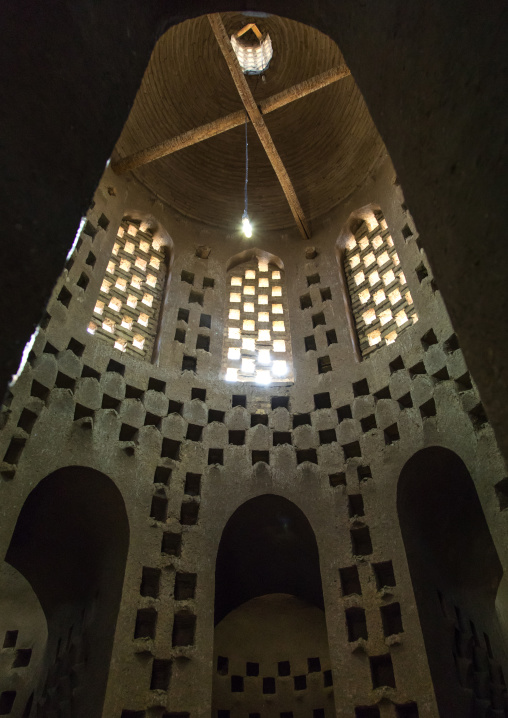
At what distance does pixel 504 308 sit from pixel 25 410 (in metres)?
9.94

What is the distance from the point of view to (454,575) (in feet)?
38.2

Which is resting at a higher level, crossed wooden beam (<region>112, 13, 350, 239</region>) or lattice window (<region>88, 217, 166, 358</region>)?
crossed wooden beam (<region>112, 13, 350, 239</region>)

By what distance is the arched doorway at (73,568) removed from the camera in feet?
33.3

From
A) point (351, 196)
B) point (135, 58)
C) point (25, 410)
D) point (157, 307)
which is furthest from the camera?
point (351, 196)

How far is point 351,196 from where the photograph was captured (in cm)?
1772

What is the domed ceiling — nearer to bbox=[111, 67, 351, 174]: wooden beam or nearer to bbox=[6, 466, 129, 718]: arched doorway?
bbox=[111, 67, 351, 174]: wooden beam

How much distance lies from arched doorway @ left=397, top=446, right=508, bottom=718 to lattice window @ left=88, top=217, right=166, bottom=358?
7.70 meters

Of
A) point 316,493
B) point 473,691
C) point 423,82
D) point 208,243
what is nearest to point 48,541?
point 316,493

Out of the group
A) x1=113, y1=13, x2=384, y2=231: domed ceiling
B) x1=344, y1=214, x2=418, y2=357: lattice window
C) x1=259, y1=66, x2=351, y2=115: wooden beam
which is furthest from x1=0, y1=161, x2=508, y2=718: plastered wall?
x1=259, y1=66, x2=351, y2=115: wooden beam

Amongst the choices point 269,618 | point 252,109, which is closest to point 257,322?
point 252,109

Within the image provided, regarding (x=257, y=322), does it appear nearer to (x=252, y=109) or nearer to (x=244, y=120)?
(x=244, y=120)

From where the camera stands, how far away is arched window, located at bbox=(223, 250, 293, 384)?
15523 millimetres

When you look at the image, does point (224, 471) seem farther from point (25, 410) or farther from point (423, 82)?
point (423, 82)

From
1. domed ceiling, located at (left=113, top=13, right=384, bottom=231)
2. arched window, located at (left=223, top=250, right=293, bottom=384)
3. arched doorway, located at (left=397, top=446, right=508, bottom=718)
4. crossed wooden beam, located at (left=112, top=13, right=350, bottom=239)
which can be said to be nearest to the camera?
arched doorway, located at (left=397, top=446, right=508, bottom=718)
